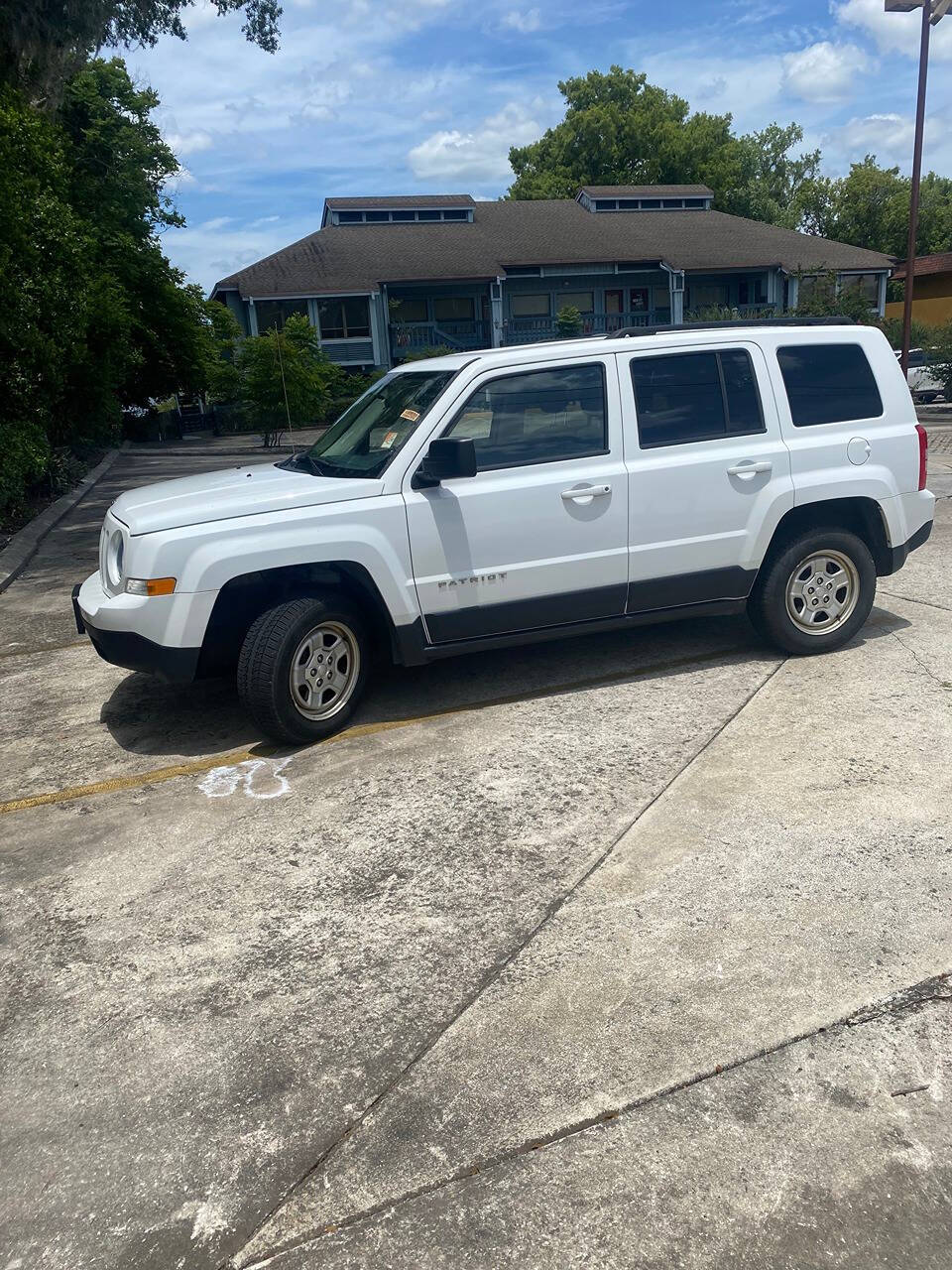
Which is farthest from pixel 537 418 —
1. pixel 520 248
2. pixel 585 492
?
pixel 520 248

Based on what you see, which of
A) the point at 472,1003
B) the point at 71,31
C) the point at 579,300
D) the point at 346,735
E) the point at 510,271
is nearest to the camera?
the point at 472,1003

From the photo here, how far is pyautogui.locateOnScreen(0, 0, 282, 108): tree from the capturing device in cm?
1455

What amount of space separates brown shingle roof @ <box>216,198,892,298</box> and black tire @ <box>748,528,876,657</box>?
35719 mm

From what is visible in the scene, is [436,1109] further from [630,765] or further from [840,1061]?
[630,765]

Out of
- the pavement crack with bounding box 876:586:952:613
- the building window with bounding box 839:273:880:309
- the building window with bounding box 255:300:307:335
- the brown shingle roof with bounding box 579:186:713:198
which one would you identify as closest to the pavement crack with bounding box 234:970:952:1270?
the pavement crack with bounding box 876:586:952:613

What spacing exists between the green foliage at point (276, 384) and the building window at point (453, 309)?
15235mm

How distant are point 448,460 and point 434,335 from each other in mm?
38450

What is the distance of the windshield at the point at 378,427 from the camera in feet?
18.6

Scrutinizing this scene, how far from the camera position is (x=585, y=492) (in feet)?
18.8

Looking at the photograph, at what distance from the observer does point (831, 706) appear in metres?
5.67

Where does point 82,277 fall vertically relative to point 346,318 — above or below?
below

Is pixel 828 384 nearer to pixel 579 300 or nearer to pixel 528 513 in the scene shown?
pixel 528 513

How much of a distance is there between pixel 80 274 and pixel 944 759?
14.4m

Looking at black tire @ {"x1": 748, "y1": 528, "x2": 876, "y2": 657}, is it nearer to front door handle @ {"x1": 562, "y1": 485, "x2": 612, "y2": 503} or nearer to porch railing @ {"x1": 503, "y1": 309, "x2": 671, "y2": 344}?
front door handle @ {"x1": 562, "y1": 485, "x2": 612, "y2": 503}
